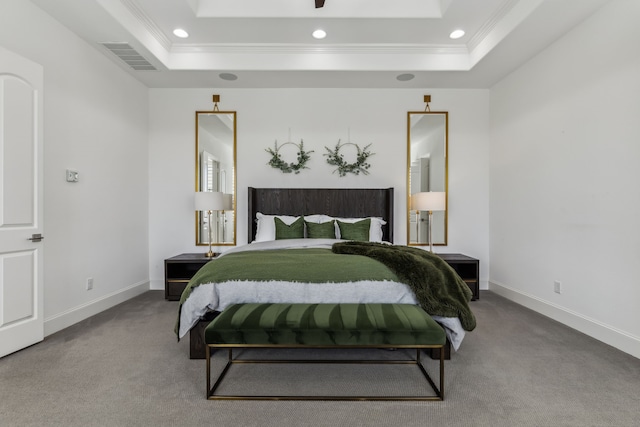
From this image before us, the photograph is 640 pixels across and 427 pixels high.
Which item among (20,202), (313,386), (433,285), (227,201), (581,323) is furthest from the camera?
(227,201)

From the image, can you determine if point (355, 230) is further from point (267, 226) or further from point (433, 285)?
point (433, 285)

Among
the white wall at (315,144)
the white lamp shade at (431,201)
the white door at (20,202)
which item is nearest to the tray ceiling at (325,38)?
the white wall at (315,144)

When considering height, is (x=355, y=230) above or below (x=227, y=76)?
below

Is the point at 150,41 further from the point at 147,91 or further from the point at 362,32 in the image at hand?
the point at 362,32

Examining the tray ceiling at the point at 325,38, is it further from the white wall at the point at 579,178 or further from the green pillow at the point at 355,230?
the green pillow at the point at 355,230

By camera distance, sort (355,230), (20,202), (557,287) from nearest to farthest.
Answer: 1. (20,202)
2. (557,287)
3. (355,230)

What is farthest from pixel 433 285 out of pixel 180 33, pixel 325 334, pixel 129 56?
pixel 129 56

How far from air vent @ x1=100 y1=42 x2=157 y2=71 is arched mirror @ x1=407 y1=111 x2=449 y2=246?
134 inches

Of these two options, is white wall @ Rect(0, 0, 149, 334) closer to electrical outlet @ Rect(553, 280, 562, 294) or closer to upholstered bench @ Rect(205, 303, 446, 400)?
upholstered bench @ Rect(205, 303, 446, 400)

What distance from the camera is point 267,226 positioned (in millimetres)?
3941

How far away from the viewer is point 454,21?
3.23 metres

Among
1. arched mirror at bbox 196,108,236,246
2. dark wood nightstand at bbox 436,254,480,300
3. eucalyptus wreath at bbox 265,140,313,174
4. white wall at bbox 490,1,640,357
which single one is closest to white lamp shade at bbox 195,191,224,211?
arched mirror at bbox 196,108,236,246

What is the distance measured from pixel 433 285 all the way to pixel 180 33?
360 centimetres

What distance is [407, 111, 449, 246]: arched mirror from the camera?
174 inches
